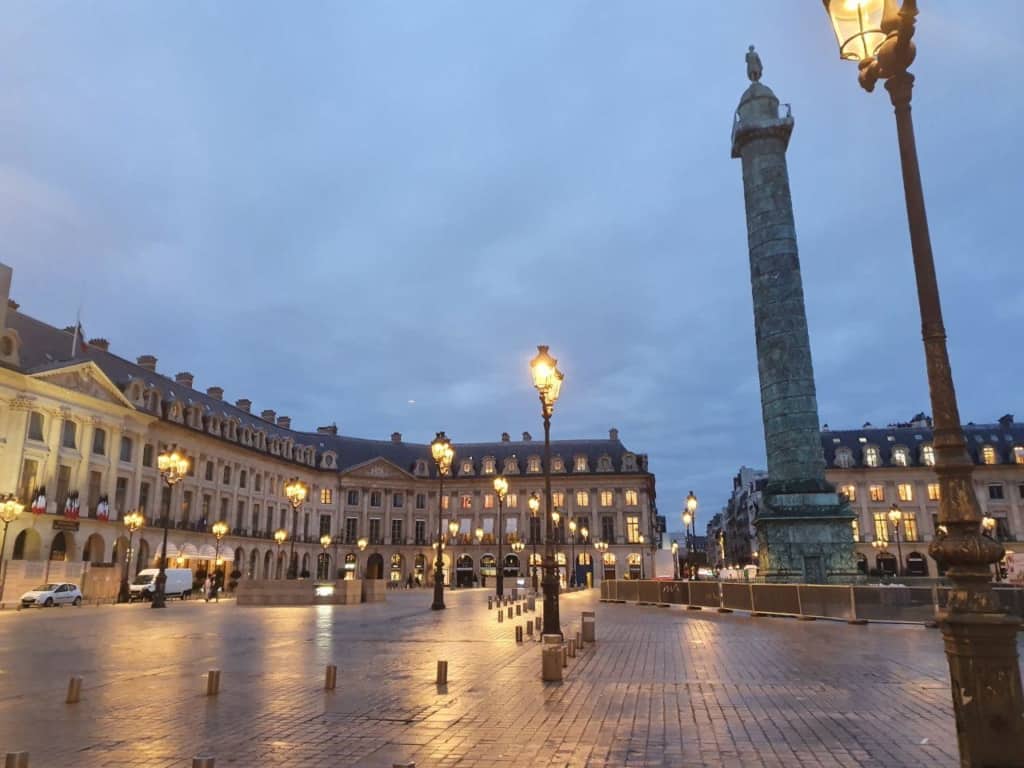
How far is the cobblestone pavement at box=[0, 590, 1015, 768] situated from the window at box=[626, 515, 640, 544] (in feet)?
237

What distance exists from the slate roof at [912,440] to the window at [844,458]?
0.46 meters

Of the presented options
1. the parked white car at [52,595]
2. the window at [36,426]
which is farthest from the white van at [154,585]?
the window at [36,426]

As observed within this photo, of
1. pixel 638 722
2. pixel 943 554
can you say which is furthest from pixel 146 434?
pixel 943 554

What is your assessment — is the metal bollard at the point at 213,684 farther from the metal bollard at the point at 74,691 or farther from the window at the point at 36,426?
the window at the point at 36,426

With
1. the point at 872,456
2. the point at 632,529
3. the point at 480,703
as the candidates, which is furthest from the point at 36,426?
the point at 872,456

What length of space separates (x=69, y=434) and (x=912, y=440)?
3439 inches

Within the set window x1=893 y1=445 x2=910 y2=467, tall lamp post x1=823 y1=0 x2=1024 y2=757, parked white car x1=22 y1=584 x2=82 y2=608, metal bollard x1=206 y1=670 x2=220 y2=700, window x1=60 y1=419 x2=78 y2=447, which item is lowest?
parked white car x1=22 y1=584 x2=82 y2=608

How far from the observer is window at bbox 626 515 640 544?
9088 cm

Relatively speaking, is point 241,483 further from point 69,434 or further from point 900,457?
point 900,457

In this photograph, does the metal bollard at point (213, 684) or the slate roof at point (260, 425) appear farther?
the slate roof at point (260, 425)

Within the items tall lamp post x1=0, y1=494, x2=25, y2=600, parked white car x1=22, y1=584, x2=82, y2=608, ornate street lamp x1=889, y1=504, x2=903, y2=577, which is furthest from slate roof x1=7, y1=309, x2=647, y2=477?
ornate street lamp x1=889, y1=504, x2=903, y2=577

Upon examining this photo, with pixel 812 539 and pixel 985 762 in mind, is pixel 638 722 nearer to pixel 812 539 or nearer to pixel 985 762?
pixel 985 762

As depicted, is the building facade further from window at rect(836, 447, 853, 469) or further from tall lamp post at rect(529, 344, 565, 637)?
tall lamp post at rect(529, 344, 565, 637)

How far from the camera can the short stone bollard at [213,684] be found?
36.0ft
